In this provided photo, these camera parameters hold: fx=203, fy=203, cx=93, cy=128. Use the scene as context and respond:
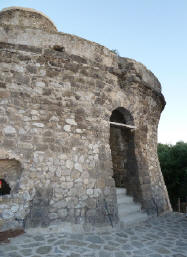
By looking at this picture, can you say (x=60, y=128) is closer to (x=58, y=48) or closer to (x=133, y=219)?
(x=58, y=48)

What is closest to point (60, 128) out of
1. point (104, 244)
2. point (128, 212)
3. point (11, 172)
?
point (11, 172)

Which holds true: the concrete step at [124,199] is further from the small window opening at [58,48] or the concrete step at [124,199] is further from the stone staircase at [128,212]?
the small window opening at [58,48]

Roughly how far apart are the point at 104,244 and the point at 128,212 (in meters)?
1.83

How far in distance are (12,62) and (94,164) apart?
9.29 ft

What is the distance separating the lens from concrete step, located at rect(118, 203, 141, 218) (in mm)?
4963

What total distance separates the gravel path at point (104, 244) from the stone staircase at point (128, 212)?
1.05ft

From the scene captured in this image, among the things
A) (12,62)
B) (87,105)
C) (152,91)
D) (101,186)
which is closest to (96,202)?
(101,186)

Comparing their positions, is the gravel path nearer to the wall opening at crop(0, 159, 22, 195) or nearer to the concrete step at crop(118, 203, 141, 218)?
the concrete step at crop(118, 203, 141, 218)

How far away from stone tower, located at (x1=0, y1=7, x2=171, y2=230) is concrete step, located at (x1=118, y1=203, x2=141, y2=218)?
0.23 metres

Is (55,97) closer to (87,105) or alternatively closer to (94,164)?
(87,105)

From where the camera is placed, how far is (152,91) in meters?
6.45

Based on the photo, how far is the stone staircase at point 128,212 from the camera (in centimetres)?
463

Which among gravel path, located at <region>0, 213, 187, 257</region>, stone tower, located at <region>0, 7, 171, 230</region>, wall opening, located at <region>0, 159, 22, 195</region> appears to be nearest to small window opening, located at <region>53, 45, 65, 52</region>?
stone tower, located at <region>0, 7, 171, 230</region>

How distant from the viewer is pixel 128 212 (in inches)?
200
